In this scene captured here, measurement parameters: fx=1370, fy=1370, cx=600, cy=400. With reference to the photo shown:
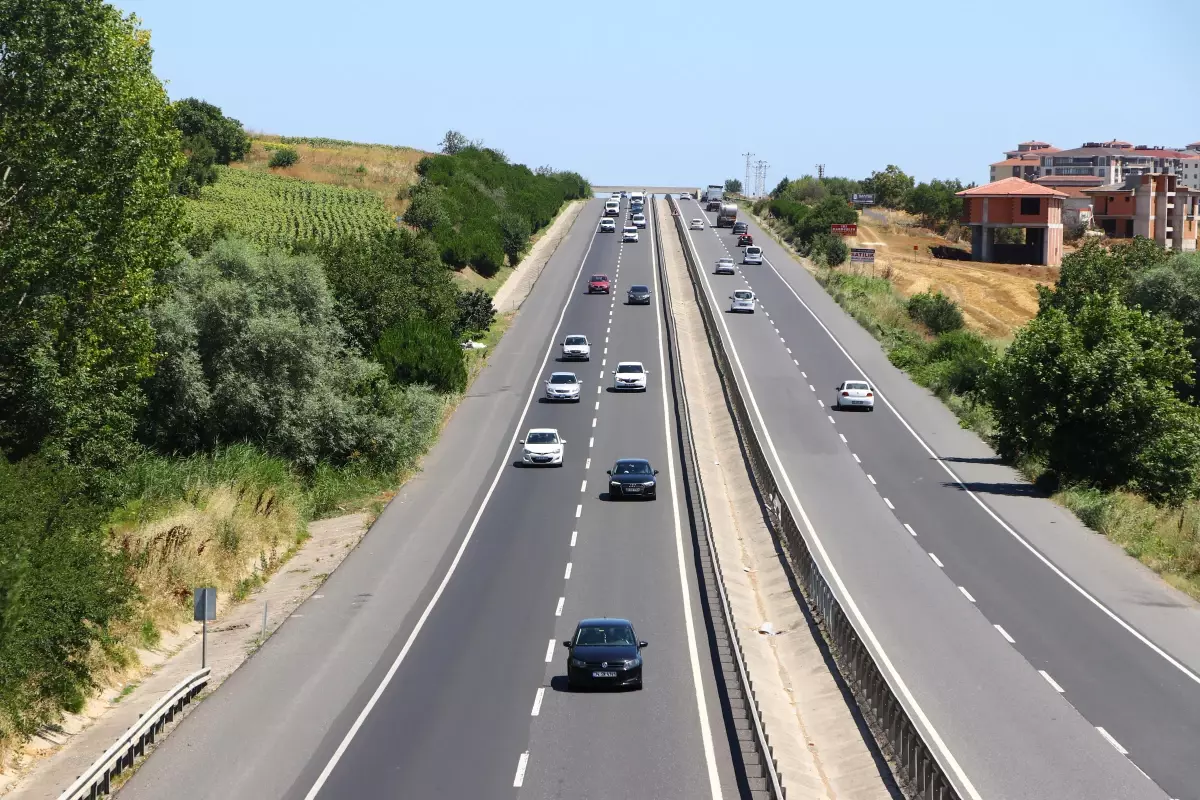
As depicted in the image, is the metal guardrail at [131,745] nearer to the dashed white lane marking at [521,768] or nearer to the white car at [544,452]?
the dashed white lane marking at [521,768]

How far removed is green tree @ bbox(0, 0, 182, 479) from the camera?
33594 mm

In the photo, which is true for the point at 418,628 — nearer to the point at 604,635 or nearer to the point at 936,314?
the point at 604,635

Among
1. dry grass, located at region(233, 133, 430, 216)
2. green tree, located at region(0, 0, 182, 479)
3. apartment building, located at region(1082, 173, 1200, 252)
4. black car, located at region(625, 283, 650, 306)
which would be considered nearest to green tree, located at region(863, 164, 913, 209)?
apartment building, located at region(1082, 173, 1200, 252)

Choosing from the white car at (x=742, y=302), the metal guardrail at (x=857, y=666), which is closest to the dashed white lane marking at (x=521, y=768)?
the metal guardrail at (x=857, y=666)

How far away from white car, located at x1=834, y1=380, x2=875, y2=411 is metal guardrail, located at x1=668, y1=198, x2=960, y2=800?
12305 millimetres

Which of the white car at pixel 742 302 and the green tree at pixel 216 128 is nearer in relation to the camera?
the white car at pixel 742 302

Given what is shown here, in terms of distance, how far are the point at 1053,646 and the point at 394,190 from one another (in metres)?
115

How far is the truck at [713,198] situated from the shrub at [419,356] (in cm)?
9504

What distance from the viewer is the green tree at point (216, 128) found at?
457 ft

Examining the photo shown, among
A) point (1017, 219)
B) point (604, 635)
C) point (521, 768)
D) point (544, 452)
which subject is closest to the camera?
point (521, 768)

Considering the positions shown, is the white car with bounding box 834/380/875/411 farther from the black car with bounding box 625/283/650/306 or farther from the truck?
the truck

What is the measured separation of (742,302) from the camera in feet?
273

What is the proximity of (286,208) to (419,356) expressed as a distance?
62363 millimetres

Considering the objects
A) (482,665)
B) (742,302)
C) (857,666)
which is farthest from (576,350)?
(857,666)
